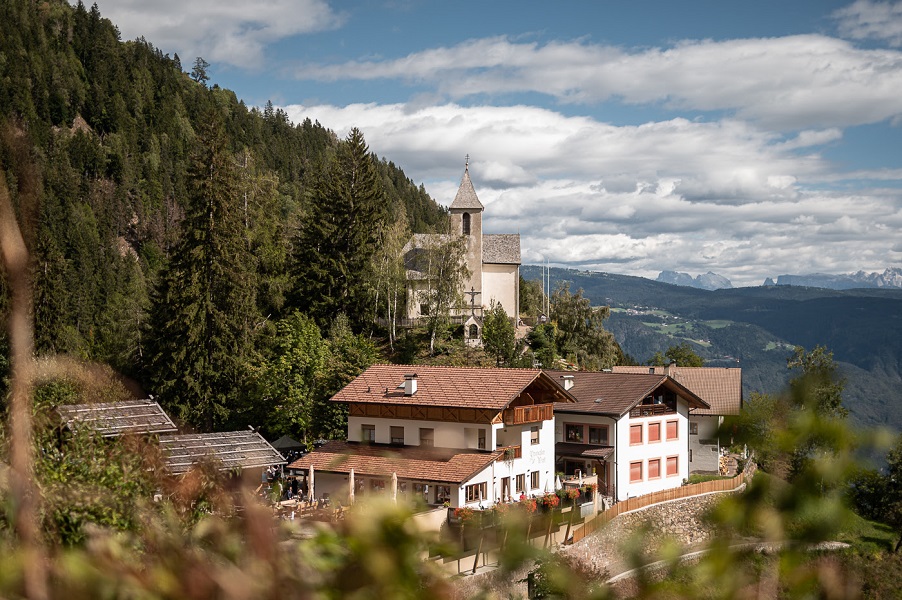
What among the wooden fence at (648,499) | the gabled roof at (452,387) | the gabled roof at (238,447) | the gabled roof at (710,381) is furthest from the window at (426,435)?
the gabled roof at (710,381)

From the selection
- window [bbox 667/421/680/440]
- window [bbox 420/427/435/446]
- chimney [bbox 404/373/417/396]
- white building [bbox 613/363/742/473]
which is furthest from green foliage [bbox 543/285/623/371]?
window [bbox 420/427/435/446]

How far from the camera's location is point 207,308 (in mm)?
48031

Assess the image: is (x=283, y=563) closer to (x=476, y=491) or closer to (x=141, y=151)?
(x=476, y=491)

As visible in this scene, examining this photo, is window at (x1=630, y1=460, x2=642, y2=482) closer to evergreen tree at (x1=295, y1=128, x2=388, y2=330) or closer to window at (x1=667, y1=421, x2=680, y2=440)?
window at (x1=667, y1=421, x2=680, y2=440)

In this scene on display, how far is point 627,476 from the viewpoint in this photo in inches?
1610

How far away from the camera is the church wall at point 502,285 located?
6812 cm

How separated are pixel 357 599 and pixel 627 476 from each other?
1602 inches

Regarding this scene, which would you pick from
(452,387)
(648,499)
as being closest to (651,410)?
(648,499)

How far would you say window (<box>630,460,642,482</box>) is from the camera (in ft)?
135

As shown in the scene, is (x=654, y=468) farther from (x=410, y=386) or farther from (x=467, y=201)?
(x=467, y=201)

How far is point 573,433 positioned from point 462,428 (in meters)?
9.17

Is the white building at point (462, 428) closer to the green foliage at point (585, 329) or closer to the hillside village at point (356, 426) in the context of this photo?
the hillside village at point (356, 426)

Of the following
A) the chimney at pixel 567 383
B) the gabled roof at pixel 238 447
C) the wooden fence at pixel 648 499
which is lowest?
the wooden fence at pixel 648 499

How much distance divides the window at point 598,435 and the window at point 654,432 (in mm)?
2609
